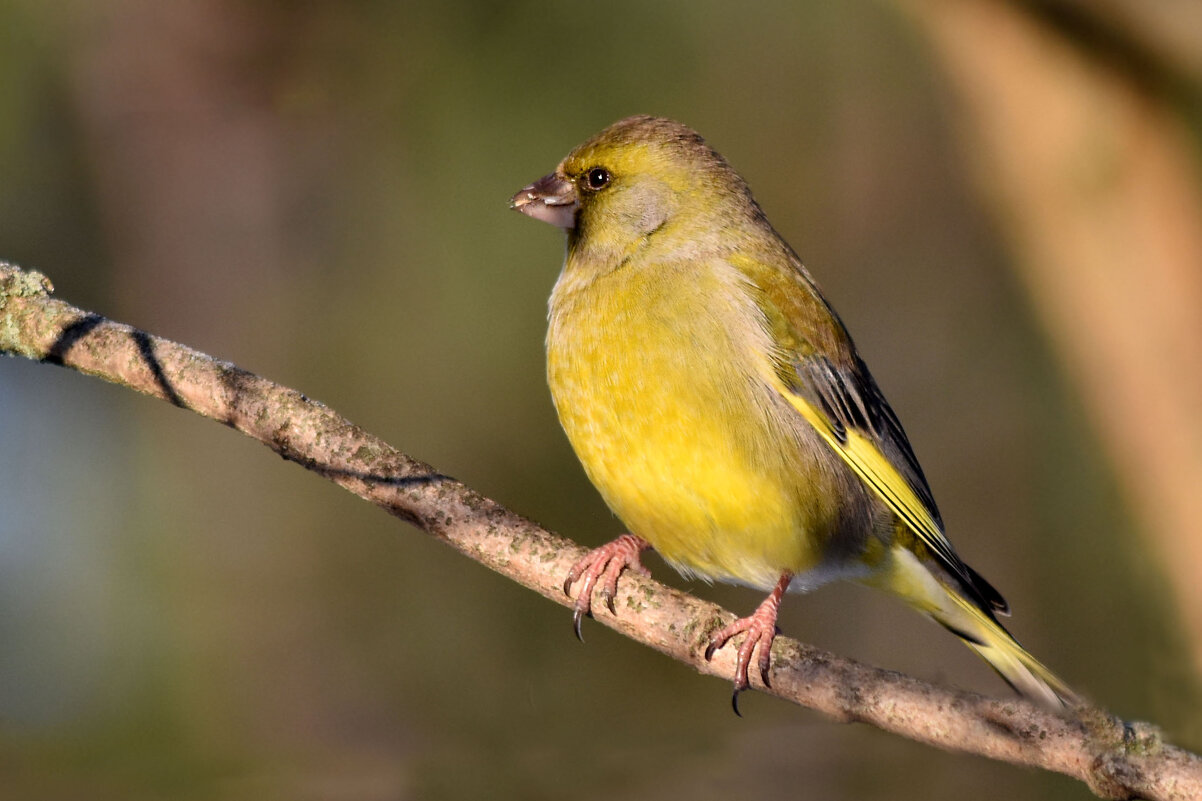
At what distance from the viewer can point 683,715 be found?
5973mm

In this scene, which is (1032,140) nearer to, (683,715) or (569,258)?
(569,258)

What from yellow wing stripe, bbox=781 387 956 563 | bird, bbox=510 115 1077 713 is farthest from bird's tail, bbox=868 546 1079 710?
yellow wing stripe, bbox=781 387 956 563

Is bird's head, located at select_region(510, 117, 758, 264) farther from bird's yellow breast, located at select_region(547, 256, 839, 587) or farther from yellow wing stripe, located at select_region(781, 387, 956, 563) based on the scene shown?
yellow wing stripe, located at select_region(781, 387, 956, 563)

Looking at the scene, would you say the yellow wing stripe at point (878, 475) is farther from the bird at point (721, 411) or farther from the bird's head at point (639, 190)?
the bird's head at point (639, 190)

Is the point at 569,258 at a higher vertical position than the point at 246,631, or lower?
higher

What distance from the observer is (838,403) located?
3.89 m

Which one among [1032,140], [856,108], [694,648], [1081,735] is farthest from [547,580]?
[856,108]

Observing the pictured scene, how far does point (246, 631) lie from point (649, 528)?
3.67m

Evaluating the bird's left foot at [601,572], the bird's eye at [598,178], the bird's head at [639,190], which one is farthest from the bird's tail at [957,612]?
the bird's eye at [598,178]

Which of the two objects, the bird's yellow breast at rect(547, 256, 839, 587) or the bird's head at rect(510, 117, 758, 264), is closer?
the bird's yellow breast at rect(547, 256, 839, 587)

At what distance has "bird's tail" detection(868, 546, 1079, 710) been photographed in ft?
12.8

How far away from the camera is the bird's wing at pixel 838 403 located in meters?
3.80

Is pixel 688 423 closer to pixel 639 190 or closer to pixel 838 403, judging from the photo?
pixel 838 403

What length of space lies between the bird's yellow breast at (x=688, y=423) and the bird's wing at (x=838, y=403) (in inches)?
4.4
